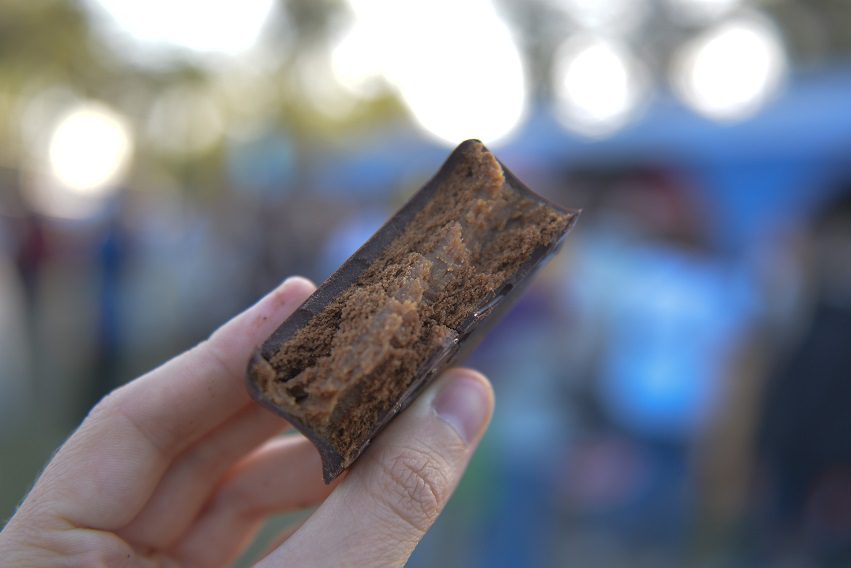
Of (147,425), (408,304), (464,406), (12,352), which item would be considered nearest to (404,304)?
(408,304)

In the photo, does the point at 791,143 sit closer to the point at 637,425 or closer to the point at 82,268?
the point at 637,425

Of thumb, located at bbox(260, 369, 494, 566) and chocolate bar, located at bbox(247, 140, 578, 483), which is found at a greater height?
chocolate bar, located at bbox(247, 140, 578, 483)

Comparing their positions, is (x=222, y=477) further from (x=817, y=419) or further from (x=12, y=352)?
(x=12, y=352)

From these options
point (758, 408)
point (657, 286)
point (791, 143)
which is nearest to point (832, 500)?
point (758, 408)

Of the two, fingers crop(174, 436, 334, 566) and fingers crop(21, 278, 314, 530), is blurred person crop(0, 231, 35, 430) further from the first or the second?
fingers crop(21, 278, 314, 530)

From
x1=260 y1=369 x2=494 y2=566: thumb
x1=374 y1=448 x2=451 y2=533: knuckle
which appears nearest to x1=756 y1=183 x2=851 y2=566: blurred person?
x1=260 y1=369 x2=494 y2=566: thumb

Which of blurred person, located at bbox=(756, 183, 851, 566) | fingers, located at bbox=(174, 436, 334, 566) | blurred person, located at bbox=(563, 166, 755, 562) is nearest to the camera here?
fingers, located at bbox=(174, 436, 334, 566)

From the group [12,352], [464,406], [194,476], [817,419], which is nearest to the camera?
[464,406]
